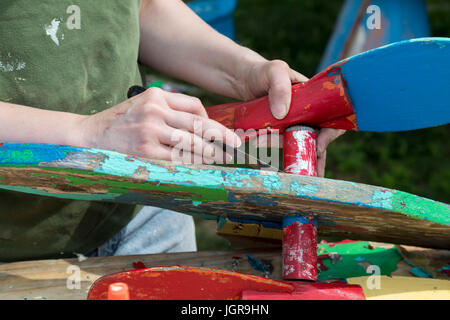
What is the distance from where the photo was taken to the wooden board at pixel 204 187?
717 millimetres

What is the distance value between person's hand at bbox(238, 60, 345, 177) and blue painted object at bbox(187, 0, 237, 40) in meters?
2.56

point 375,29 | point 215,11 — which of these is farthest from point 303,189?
point 215,11

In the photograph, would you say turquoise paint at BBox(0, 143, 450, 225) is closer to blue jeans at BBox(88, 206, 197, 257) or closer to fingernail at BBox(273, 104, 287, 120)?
fingernail at BBox(273, 104, 287, 120)

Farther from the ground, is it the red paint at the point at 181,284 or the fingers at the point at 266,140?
the fingers at the point at 266,140

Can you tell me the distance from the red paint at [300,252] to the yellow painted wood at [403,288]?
0.34 ft

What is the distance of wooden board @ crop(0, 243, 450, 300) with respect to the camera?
0.95 meters

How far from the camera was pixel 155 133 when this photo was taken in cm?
81

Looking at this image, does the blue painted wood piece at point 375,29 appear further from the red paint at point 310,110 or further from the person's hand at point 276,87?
the red paint at point 310,110

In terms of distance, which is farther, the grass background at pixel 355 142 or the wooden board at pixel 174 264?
the grass background at pixel 355 142

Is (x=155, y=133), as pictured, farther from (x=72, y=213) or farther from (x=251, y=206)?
(x=72, y=213)

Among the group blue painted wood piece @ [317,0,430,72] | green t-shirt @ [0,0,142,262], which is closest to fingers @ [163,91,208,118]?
green t-shirt @ [0,0,142,262]

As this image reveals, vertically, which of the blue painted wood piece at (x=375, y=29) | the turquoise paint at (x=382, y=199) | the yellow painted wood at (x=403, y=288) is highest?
the blue painted wood piece at (x=375, y=29)

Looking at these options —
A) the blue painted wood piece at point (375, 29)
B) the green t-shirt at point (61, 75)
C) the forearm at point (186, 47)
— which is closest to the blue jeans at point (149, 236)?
the green t-shirt at point (61, 75)
